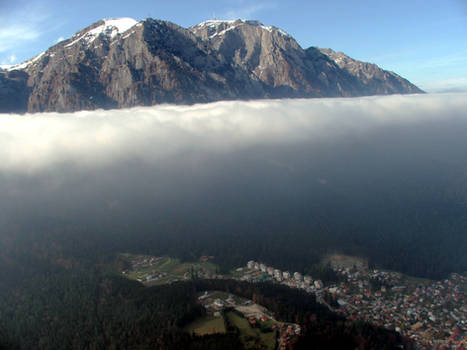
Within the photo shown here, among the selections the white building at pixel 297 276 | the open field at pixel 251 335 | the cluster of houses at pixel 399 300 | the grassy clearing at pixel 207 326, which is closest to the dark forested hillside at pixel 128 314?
the grassy clearing at pixel 207 326

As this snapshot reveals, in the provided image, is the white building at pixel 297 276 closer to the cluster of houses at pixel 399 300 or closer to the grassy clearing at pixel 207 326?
the cluster of houses at pixel 399 300

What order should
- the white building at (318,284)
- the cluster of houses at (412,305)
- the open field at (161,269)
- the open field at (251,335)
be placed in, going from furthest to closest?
1. the open field at (161,269)
2. the white building at (318,284)
3. the cluster of houses at (412,305)
4. the open field at (251,335)

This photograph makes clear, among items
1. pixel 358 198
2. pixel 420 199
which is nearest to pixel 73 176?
pixel 358 198

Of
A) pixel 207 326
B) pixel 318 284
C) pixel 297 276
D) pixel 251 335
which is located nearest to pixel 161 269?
pixel 297 276

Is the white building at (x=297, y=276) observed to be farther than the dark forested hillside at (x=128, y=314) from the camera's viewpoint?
Yes

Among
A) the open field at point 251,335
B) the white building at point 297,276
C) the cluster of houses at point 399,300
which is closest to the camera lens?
the open field at point 251,335

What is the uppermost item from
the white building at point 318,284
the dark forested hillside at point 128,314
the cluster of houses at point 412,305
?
the dark forested hillside at point 128,314

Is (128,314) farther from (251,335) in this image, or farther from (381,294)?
(381,294)
